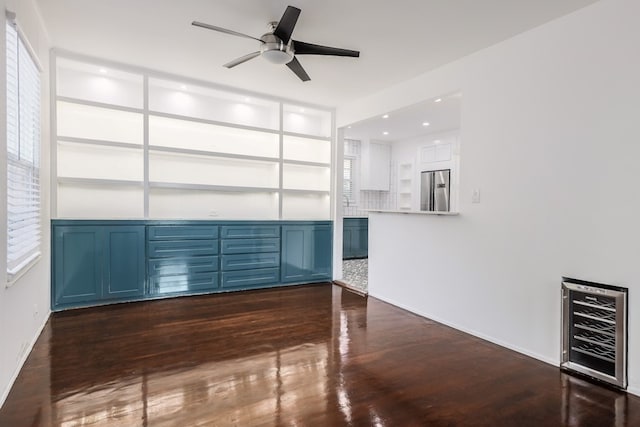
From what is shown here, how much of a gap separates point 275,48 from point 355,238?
5.44 metres

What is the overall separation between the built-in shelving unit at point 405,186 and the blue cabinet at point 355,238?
102cm

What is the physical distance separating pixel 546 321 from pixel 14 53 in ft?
Answer: 13.8

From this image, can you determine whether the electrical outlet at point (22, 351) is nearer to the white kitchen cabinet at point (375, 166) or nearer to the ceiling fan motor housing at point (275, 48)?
the ceiling fan motor housing at point (275, 48)

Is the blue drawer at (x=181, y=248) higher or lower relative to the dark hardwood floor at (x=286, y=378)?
higher

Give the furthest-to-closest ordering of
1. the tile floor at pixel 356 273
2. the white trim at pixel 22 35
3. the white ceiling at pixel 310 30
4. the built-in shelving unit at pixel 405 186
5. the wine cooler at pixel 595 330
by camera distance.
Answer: the built-in shelving unit at pixel 405 186 → the tile floor at pixel 356 273 → the white ceiling at pixel 310 30 → the wine cooler at pixel 595 330 → the white trim at pixel 22 35

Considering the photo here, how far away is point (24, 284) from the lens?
2.58 m

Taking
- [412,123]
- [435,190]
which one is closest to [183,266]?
[412,123]

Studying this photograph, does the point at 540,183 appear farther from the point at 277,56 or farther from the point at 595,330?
the point at 277,56

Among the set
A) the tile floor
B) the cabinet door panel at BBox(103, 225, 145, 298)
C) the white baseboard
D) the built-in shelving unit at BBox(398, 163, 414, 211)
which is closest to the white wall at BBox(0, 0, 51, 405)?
the white baseboard

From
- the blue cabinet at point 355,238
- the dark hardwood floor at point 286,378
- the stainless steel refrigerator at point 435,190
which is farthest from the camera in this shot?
the blue cabinet at point 355,238

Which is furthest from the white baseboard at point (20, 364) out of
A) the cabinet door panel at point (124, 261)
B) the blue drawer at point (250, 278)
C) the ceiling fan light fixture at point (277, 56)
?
the ceiling fan light fixture at point (277, 56)

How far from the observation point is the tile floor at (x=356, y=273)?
519cm

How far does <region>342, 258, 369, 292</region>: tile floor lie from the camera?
5188 mm

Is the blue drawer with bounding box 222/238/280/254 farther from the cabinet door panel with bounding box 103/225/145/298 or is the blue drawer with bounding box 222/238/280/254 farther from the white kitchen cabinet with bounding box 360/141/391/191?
the white kitchen cabinet with bounding box 360/141/391/191
